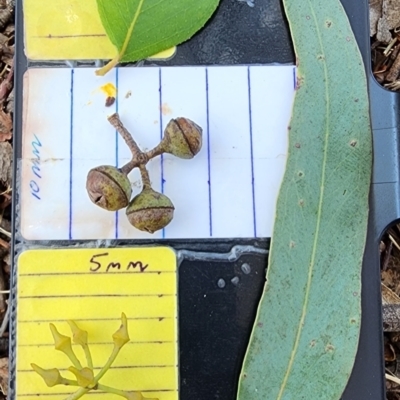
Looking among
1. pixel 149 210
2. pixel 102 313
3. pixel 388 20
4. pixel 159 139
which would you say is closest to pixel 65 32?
pixel 159 139

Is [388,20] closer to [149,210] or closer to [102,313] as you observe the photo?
[149,210]

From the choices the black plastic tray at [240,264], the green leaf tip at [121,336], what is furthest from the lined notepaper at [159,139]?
the green leaf tip at [121,336]

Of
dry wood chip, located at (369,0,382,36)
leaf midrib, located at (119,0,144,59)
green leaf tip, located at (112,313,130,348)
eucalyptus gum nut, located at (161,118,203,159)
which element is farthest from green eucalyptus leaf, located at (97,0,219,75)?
green leaf tip, located at (112,313,130,348)

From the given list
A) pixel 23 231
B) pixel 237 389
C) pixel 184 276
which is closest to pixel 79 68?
pixel 23 231

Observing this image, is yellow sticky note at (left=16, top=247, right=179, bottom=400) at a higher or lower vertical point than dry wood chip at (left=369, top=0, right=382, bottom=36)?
lower

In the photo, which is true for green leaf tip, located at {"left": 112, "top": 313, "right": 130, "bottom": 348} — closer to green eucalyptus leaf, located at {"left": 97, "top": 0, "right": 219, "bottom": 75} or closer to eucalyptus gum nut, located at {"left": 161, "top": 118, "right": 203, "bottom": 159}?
eucalyptus gum nut, located at {"left": 161, "top": 118, "right": 203, "bottom": 159}

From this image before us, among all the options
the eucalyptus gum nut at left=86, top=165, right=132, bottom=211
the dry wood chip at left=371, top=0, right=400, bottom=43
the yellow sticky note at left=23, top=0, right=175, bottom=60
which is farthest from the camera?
the dry wood chip at left=371, top=0, right=400, bottom=43
